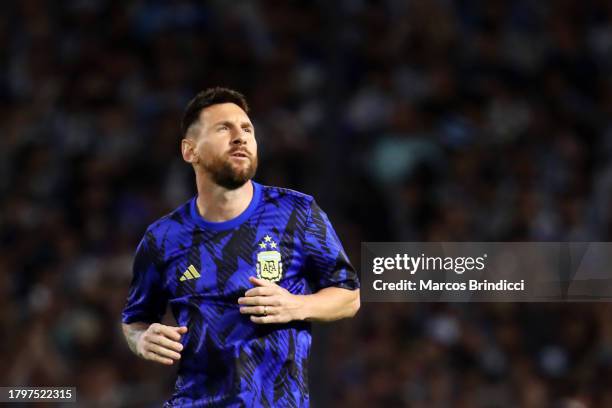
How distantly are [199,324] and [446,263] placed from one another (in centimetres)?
260

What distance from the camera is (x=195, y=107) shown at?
12.6ft

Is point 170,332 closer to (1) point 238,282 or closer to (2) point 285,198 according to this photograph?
(1) point 238,282

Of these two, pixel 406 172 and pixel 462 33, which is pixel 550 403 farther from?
pixel 462 33

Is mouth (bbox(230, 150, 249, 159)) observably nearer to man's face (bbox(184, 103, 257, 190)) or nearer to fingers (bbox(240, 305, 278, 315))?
man's face (bbox(184, 103, 257, 190))

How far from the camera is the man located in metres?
3.62

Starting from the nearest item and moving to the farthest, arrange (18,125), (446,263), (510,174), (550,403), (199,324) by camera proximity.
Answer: (199,324) → (446,263) → (550,403) → (510,174) → (18,125)

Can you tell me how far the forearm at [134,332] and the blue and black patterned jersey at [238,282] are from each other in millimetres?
70

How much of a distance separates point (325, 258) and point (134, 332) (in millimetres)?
701

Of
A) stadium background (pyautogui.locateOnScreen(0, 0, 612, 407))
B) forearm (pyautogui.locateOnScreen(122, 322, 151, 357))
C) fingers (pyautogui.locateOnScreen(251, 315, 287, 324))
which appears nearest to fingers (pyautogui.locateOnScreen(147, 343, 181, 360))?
forearm (pyautogui.locateOnScreen(122, 322, 151, 357))

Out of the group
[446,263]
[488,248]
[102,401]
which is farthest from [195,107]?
[102,401]

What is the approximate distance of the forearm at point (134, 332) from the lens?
152 inches

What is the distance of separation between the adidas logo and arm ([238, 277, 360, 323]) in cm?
22

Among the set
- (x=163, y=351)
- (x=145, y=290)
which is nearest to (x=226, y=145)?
(x=145, y=290)

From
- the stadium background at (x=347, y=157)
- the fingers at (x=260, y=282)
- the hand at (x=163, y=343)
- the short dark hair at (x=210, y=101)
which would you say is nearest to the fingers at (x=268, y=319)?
the fingers at (x=260, y=282)
